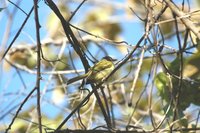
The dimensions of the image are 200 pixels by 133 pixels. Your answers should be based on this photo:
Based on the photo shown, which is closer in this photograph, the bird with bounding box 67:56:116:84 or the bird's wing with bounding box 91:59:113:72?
the bird with bounding box 67:56:116:84

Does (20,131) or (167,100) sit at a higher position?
(167,100)

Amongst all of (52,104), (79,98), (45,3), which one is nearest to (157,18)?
(45,3)

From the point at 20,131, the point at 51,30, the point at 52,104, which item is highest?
the point at 51,30

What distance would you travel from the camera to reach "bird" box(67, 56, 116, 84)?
90.3 inches

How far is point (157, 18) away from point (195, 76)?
2.36 ft

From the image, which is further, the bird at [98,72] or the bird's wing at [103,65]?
the bird's wing at [103,65]

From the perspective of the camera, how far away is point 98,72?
93.0 inches

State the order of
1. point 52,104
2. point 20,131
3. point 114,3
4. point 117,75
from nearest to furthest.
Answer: point 52,104 < point 20,131 < point 117,75 < point 114,3

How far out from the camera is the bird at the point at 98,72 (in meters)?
2.29

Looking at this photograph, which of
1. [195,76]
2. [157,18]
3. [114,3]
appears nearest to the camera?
[157,18]

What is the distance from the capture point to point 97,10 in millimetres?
4746

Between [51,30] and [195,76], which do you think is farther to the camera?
[51,30]

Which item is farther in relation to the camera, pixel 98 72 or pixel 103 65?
pixel 103 65

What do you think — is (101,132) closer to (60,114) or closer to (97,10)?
(60,114)
